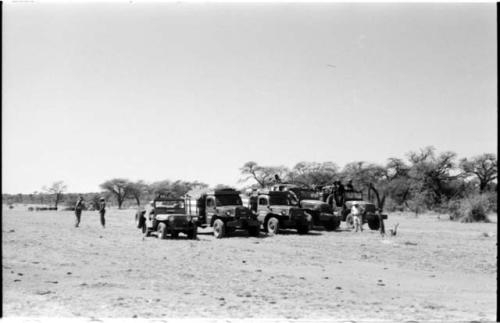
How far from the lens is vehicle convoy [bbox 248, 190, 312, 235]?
20.6 metres

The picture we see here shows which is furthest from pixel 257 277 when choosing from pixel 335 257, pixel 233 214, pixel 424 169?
pixel 424 169

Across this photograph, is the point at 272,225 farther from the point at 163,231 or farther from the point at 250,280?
the point at 250,280

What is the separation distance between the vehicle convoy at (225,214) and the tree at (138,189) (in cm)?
5437

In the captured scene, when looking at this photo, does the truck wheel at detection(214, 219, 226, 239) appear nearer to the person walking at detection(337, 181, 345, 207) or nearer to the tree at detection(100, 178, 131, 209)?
the person walking at detection(337, 181, 345, 207)

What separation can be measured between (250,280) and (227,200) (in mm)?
10587

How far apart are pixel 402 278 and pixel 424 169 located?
42.0 m

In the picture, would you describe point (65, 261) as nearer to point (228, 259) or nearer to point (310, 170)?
point (228, 259)

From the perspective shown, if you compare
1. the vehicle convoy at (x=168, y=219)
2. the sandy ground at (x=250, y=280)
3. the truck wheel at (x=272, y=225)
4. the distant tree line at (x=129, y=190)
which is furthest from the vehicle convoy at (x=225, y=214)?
the distant tree line at (x=129, y=190)

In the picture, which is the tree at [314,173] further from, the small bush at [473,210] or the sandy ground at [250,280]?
the sandy ground at [250,280]

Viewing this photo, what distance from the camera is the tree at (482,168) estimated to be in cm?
5000

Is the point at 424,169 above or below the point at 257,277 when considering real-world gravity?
above

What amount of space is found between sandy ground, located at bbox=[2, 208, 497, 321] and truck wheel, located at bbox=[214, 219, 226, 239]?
8.75ft

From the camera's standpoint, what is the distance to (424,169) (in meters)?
50.1

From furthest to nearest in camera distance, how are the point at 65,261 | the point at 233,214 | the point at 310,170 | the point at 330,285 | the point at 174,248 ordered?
the point at 310,170 < the point at 233,214 < the point at 174,248 < the point at 65,261 < the point at 330,285
